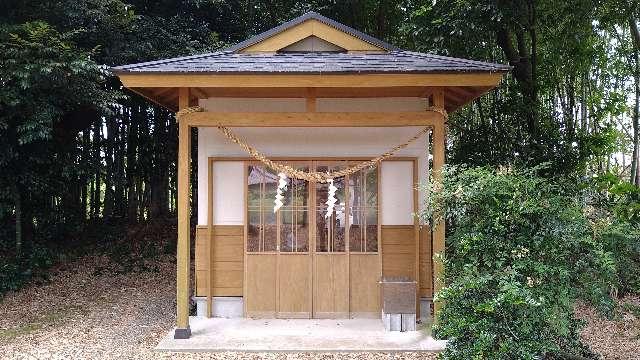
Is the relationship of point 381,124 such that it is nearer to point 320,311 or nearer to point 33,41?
point 320,311

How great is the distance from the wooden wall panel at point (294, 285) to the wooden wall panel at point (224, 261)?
495mm

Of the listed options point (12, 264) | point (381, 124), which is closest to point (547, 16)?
point (381, 124)

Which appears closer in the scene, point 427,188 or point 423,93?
point 427,188

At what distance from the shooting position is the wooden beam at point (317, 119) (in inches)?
199

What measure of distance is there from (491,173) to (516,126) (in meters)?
5.01

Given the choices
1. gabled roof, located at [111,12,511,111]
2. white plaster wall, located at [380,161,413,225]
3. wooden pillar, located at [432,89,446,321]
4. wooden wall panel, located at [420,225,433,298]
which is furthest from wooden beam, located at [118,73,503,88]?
wooden wall panel, located at [420,225,433,298]

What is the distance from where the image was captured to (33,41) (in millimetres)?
6723

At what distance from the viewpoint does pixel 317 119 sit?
5059 mm

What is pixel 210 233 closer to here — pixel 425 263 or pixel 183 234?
pixel 183 234

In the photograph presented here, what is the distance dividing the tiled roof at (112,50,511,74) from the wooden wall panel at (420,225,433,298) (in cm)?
190

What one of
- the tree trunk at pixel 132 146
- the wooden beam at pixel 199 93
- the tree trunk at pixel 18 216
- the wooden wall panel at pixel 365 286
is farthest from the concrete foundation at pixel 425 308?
the tree trunk at pixel 132 146

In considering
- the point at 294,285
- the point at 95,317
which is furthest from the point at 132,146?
the point at 294,285

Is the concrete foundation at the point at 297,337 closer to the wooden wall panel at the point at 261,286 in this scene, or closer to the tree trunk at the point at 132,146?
the wooden wall panel at the point at 261,286

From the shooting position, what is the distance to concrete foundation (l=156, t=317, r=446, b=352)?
4.79 m
